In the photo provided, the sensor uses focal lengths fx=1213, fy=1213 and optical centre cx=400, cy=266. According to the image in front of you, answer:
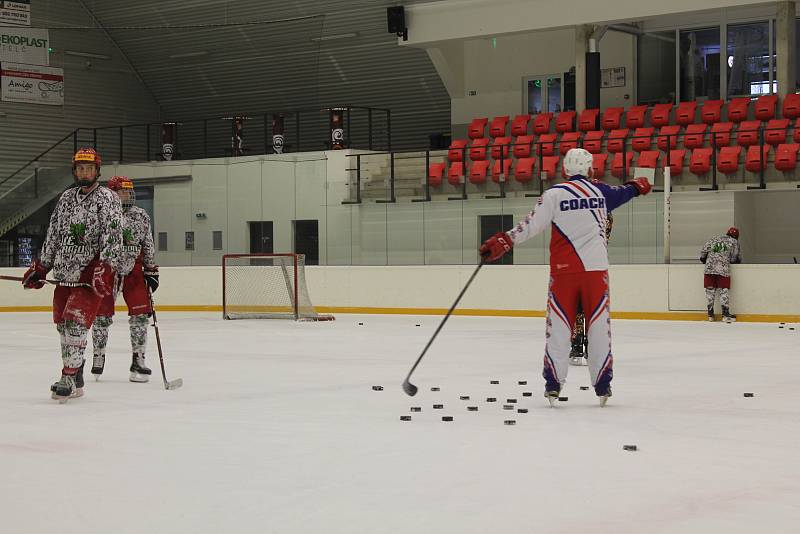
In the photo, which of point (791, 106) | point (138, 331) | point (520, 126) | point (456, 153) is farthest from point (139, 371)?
point (520, 126)

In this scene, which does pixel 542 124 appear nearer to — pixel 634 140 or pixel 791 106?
pixel 634 140

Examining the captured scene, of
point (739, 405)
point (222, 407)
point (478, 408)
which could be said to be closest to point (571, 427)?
point (478, 408)

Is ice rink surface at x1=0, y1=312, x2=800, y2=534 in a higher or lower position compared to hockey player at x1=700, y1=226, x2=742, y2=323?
lower

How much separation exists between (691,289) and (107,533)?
1302cm

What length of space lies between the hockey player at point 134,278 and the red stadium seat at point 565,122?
13.8 metres

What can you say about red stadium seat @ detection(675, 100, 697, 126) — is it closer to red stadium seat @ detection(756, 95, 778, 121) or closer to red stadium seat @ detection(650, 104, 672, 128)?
red stadium seat @ detection(650, 104, 672, 128)

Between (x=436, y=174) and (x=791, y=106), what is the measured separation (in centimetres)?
574

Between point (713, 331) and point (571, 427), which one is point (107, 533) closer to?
point (571, 427)

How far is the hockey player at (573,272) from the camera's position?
22.7 ft

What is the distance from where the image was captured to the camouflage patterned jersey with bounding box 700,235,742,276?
1538cm

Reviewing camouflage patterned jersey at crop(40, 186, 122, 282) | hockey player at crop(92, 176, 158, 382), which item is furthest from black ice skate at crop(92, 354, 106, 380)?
camouflage patterned jersey at crop(40, 186, 122, 282)

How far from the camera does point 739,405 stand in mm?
7125

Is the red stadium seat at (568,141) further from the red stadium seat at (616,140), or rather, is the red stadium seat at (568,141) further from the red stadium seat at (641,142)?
the red stadium seat at (641,142)

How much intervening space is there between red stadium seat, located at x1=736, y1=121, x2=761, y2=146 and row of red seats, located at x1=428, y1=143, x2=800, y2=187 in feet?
0.37
